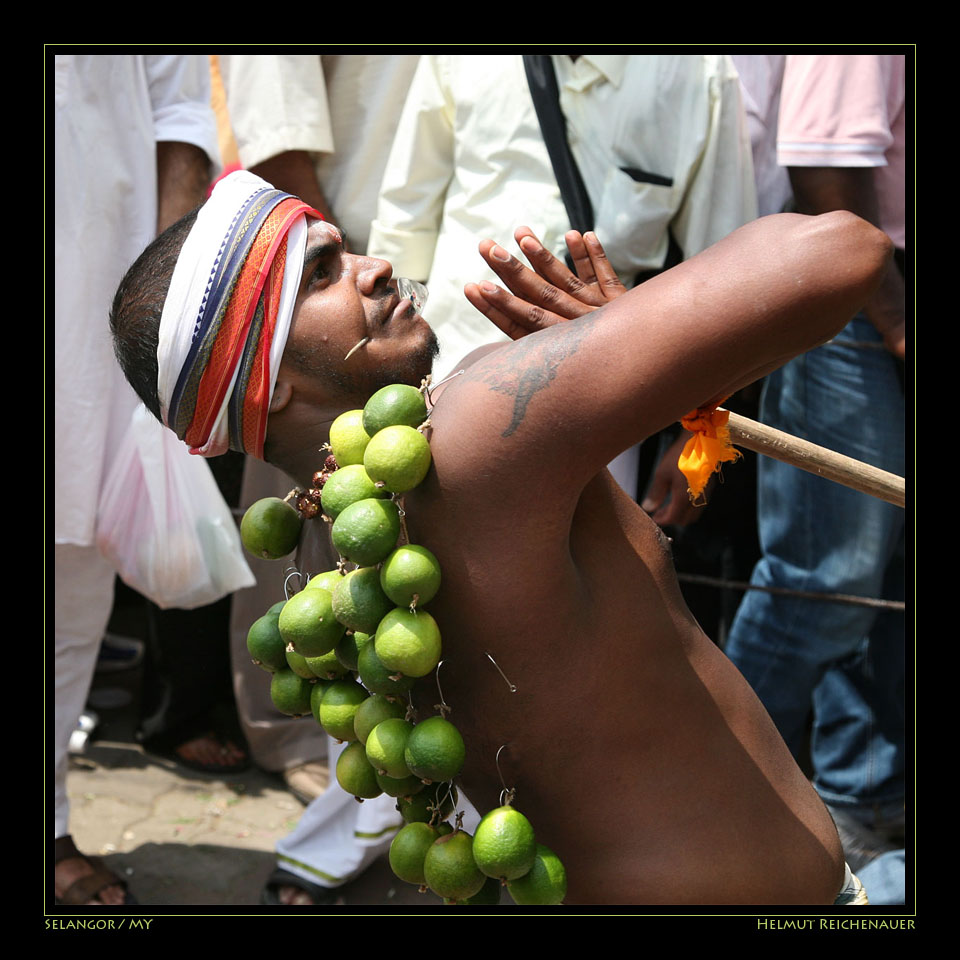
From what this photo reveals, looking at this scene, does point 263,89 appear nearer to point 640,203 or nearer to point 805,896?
point 640,203

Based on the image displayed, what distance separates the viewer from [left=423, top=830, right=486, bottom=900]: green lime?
1.72 m

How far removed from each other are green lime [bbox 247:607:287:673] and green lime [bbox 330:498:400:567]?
400 mm

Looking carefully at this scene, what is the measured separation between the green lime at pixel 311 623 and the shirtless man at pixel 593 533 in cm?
17

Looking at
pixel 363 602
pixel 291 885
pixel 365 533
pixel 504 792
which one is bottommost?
pixel 291 885

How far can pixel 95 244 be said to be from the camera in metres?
3.49

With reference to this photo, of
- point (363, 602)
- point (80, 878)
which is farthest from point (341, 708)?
point (80, 878)

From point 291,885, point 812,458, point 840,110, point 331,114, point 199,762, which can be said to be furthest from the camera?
point 199,762

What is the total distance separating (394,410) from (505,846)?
26.4 inches

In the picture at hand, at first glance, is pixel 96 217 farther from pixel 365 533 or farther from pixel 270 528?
pixel 365 533

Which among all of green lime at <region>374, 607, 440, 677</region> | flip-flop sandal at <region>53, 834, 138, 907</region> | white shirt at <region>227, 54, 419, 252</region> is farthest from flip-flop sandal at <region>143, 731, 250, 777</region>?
green lime at <region>374, 607, 440, 677</region>

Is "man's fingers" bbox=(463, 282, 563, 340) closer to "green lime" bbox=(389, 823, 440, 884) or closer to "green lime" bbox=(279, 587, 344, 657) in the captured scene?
"green lime" bbox=(279, 587, 344, 657)

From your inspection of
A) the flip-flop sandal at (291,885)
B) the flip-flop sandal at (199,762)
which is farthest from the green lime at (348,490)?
the flip-flop sandal at (199,762)

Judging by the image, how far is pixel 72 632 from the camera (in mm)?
3711

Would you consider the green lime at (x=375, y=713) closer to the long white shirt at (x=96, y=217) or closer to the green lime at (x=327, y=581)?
the green lime at (x=327, y=581)
